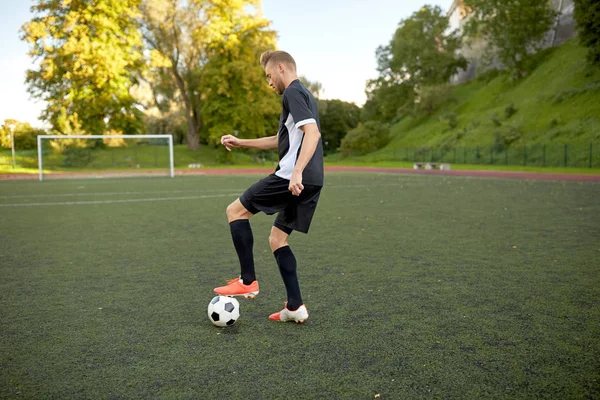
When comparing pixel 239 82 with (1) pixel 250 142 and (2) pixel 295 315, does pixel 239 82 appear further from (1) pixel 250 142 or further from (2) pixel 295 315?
(2) pixel 295 315

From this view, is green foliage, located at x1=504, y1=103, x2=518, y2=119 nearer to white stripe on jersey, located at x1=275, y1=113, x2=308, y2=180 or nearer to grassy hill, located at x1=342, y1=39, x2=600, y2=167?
grassy hill, located at x1=342, y1=39, x2=600, y2=167

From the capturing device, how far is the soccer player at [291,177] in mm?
3430

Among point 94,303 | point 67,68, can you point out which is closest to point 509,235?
point 94,303

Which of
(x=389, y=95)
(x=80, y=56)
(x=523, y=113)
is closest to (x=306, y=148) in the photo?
(x=80, y=56)

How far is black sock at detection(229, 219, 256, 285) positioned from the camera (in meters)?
3.93

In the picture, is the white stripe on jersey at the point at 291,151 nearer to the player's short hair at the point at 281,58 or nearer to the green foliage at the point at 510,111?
the player's short hair at the point at 281,58

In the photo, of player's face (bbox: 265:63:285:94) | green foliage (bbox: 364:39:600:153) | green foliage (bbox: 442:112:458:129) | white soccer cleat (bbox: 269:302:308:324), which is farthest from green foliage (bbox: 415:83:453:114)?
white soccer cleat (bbox: 269:302:308:324)

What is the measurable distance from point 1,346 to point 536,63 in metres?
62.5

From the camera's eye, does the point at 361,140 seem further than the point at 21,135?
Yes

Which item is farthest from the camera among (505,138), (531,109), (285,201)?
(531,109)

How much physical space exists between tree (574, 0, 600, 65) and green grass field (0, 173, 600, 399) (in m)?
32.6

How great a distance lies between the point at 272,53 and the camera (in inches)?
144

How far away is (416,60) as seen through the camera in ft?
229

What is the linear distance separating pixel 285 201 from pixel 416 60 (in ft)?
232
